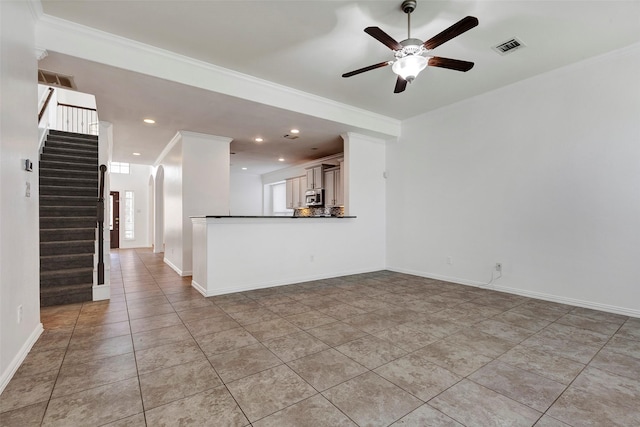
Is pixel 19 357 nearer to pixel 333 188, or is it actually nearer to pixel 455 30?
pixel 455 30

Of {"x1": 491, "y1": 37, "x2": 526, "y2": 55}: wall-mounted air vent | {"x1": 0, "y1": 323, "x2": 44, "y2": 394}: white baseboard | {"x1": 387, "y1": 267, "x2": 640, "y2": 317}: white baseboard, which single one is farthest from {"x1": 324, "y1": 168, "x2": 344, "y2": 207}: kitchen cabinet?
{"x1": 0, "y1": 323, "x2": 44, "y2": 394}: white baseboard

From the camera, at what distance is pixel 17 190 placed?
6.88ft

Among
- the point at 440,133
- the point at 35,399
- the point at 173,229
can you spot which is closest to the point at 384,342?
the point at 35,399

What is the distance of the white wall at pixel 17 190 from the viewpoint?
186cm

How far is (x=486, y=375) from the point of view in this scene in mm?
1958

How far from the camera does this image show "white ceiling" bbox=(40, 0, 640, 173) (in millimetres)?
2520

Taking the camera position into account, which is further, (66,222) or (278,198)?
(278,198)

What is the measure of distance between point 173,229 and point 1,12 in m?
4.36

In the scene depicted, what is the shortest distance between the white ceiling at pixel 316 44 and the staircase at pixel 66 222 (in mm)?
1520

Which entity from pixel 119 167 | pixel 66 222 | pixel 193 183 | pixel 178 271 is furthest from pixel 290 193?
pixel 119 167

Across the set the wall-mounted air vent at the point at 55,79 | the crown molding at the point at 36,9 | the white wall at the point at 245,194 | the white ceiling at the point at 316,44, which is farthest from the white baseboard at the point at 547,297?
the white wall at the point at 245,194

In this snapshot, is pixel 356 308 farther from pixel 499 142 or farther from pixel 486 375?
pixel 499 142

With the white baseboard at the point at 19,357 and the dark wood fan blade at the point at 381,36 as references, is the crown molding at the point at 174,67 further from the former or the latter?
the white baseboard at the point at 19,357

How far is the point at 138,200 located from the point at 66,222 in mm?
6175
